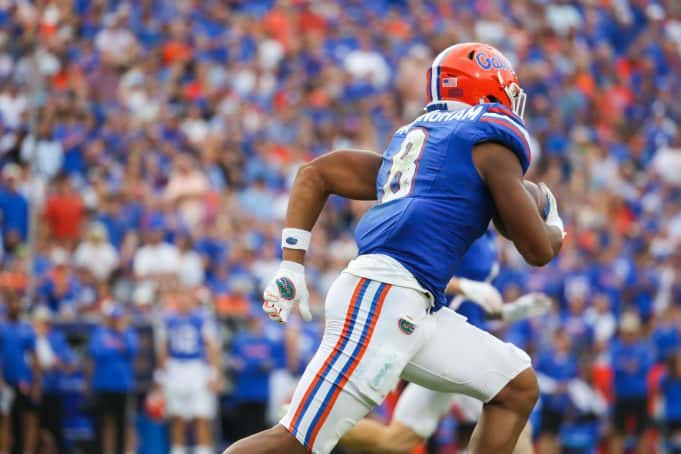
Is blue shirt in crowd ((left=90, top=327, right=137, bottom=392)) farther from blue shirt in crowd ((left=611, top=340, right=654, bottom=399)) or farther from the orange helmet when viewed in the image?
the orange helmet

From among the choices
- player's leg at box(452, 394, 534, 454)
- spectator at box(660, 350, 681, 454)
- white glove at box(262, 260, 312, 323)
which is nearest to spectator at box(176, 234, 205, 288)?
spectator at box(660, 350, 681, 454)

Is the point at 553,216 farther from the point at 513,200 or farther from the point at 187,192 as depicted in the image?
the point at 187,192

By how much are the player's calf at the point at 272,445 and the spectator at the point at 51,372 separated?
6041 millimetres

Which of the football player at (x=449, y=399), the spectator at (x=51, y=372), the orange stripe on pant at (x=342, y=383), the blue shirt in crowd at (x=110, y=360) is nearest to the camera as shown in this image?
the orange stripe on pant at (x=342, y=383)

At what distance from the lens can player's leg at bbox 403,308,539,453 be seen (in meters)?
4.48

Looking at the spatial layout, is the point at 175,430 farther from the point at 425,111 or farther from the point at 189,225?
the point at 425,111

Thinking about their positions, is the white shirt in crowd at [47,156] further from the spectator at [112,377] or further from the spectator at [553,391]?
the spectator at [553,391]

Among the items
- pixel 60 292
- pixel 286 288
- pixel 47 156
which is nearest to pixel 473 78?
pixel 286 288

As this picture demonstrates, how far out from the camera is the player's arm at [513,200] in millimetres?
4359

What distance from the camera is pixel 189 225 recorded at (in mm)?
11867

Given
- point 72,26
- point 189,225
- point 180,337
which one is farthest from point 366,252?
point 72,26

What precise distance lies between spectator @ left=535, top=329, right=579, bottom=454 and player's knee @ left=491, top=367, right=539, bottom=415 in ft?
22.8

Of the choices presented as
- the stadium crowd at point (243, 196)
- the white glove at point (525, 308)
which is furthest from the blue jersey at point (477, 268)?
the stadium crowd at point (243, 196)

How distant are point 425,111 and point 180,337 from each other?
6034mm
